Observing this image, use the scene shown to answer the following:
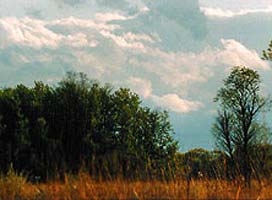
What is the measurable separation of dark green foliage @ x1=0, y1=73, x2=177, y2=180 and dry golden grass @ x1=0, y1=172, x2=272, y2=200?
37.5 meters

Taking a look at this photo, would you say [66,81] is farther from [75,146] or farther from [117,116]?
[75,146]

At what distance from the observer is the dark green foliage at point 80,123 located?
52.1m

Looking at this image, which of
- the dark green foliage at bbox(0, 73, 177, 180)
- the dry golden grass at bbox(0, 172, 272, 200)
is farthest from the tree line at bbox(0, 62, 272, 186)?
the dry golden grass at bbox(0, 172, 272, 200)

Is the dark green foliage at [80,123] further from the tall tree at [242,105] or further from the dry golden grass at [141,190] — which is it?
the dry golden grass at [141,190]

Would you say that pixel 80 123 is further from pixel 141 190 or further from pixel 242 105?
pixel 141 190

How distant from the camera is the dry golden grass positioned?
9898 millimetres

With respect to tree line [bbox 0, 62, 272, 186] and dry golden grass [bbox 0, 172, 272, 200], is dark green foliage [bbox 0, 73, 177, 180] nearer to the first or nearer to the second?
tree line [bbox 0, 62, 272, 186]

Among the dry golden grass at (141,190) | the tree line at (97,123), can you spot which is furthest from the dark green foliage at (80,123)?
the dry golden grass at (141,190)

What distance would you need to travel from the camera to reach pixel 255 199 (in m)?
9.50

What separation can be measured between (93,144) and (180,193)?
142ft

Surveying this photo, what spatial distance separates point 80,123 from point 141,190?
46385mm

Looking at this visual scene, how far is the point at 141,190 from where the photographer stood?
10312mm

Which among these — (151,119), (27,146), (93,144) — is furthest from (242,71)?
(27,146)

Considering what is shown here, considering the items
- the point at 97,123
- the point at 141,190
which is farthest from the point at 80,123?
the point at 141,190
